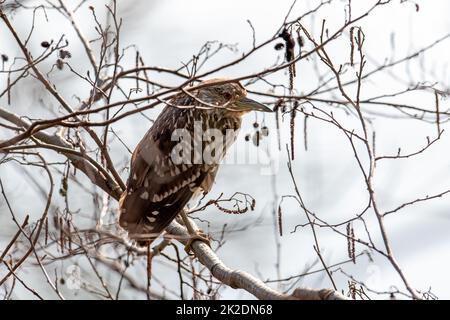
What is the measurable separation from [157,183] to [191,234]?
384mm

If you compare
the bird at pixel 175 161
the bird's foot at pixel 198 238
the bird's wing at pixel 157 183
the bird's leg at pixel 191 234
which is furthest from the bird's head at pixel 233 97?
the bird's foot at pixel 198 238

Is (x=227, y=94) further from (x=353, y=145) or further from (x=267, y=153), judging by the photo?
(x=353, y=145)

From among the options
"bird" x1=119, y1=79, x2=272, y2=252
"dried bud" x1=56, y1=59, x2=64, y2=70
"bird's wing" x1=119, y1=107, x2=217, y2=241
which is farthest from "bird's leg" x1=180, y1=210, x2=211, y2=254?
"dried bud" x1=56, y1=59, x2=64, y2=70

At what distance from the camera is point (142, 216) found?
480cm

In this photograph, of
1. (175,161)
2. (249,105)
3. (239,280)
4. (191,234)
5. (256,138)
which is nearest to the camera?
(239,280)

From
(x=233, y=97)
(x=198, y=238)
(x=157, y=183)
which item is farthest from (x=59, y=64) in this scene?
(x=233, y=97)

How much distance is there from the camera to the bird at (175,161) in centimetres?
482

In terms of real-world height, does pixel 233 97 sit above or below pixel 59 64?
above

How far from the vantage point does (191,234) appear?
4.92 m

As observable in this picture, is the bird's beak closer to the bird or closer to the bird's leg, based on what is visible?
the bird

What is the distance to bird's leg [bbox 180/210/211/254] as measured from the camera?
479cm

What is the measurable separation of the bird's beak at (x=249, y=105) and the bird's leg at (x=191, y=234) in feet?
2.61

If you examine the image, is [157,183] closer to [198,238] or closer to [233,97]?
[198,238]
